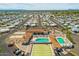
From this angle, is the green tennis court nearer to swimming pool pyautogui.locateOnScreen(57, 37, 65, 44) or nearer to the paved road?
swimming pool pyautogui.locateOnScreen(57, 37, 65, 44)

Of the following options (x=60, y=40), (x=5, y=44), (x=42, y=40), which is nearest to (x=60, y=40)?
(x=60, y=40)

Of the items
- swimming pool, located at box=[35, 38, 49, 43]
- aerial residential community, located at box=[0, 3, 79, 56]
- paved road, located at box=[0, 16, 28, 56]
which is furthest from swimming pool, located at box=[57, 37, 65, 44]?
paved road, located at box=[0, 16, 28, 56]

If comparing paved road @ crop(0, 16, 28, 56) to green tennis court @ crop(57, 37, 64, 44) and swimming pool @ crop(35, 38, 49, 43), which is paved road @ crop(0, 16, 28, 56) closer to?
swimming pool @ crop(35, 38, 49, 43)

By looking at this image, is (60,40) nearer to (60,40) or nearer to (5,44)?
(60,40)

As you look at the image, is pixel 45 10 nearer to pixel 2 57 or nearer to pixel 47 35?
pixel 47 35

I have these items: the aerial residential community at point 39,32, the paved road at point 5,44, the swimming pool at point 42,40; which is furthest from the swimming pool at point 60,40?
the paved road at point 5,44

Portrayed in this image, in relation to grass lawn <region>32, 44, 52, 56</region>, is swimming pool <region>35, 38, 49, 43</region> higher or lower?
higher

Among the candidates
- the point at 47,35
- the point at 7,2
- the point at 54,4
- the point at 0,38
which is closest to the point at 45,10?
the point at 54,4

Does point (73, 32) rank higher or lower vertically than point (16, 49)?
higher

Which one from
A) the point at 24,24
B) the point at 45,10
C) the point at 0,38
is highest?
the point at 45,10
